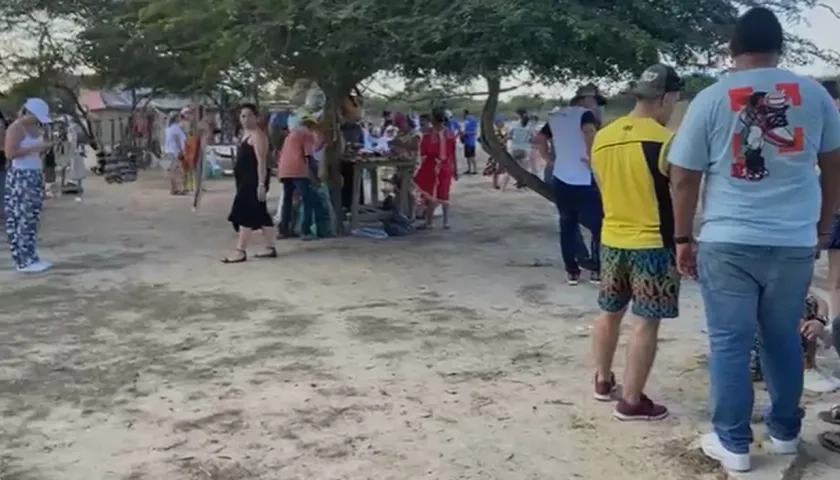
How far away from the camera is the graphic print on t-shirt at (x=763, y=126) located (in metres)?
3.83

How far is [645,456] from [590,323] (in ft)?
8.97

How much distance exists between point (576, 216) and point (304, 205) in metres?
4.59

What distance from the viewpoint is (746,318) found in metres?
3.93

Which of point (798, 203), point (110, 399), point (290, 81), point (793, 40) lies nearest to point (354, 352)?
point (110, 399)

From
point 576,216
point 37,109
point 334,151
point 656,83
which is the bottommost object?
point 576,216

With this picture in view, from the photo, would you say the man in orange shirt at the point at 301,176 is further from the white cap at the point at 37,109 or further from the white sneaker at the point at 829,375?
the white sneaker at the point at 829,375

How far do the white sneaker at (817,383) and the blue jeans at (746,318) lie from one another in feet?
3.88

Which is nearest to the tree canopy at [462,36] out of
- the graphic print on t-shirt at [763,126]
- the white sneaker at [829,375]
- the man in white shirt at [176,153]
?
the white sneaker at [829,375]

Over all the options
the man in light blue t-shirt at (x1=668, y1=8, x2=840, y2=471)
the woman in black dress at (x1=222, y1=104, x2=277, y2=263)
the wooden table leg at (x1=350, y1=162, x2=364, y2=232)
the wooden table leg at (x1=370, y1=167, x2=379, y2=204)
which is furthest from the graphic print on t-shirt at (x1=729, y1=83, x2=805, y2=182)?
the wooden table leg at (x1=370, y1=167, x2=379, y2=204)

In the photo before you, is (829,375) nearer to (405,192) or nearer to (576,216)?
(576,216)

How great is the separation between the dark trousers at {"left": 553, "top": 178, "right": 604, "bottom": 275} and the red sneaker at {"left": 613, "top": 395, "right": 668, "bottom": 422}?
10.4 feet

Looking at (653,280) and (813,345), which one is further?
(813,345)

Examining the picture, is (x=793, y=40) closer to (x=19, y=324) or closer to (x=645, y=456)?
(x=645, y=456)

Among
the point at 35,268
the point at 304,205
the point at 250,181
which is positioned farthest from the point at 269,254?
the point at 35,268
